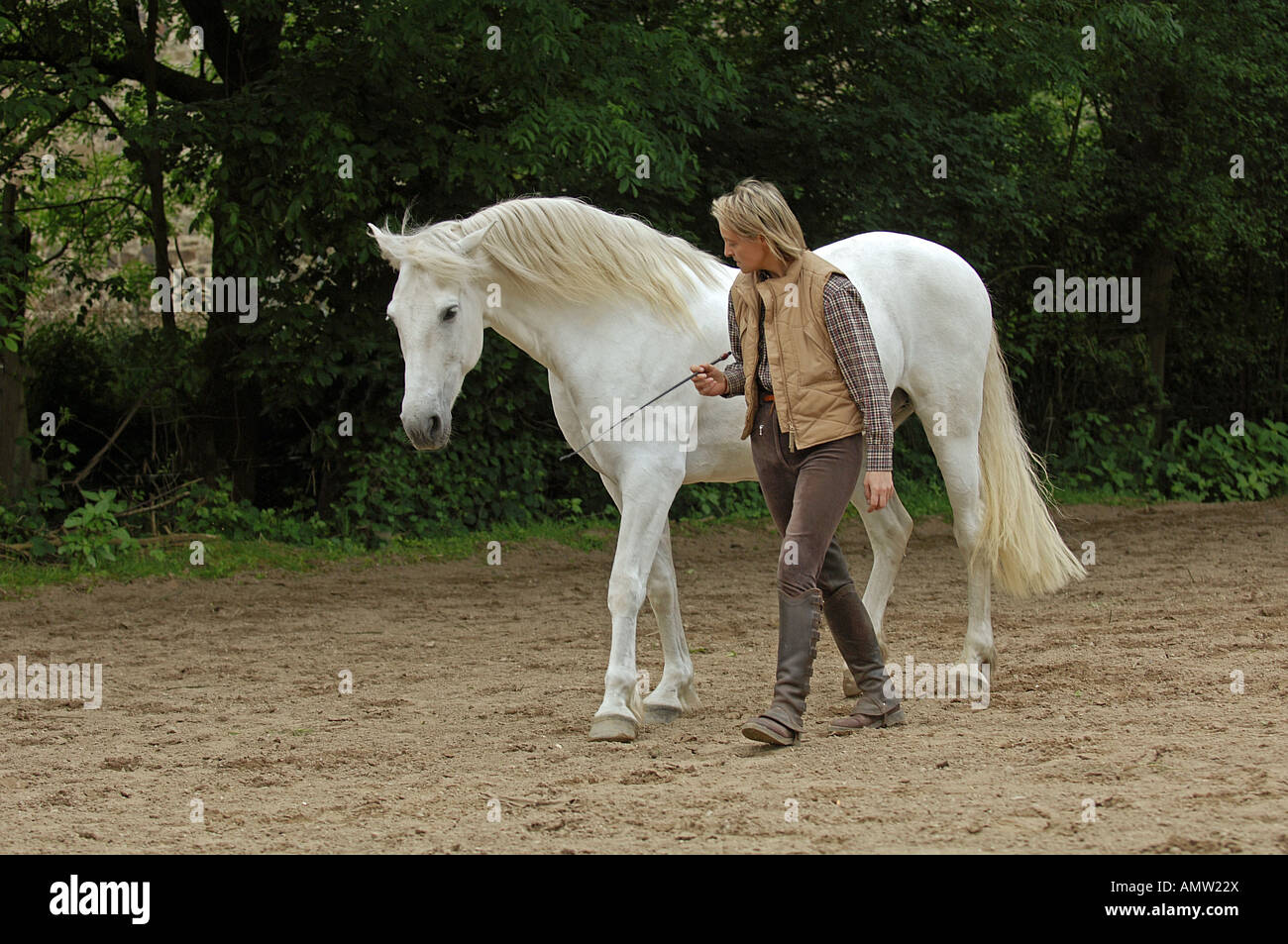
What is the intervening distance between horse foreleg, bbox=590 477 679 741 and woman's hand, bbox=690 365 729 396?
458 mm

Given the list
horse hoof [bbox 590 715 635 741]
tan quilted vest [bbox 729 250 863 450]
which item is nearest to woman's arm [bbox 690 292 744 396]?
tan quilted vest [bbox 729 250 863 450]

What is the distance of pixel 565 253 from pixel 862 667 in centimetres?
185

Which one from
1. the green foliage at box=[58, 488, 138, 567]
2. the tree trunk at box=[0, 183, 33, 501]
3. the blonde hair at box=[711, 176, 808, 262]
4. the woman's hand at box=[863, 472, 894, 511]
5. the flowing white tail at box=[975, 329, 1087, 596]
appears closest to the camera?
the woman's hand at box=[863, 472, 894, 511]

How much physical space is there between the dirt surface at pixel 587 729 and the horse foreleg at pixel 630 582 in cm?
20

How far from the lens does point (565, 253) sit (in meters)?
4.85

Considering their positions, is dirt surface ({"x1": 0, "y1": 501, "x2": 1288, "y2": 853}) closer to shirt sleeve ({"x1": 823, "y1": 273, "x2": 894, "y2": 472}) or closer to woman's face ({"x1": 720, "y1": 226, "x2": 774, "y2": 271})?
shirt sleeve ({"x1": 823, "y1": 273, "x2": 894, "y2": 472})

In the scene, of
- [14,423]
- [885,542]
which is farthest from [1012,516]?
[14,423]

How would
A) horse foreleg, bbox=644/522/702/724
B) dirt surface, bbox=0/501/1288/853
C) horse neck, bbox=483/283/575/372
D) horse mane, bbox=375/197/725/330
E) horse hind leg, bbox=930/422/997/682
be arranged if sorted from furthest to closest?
horse hind leg, bbox=930/422/997/682, horse foreleg, bbox=644/522/702/724, horse neck, bbox=483/283/575/372, horse mane, bbox=375/197/725/330, dirt surface, bbox=0/501/1288/853

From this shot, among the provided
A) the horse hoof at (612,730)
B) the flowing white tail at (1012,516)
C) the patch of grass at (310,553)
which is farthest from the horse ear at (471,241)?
the patch of grass at (310,553)

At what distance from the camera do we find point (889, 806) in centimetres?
352

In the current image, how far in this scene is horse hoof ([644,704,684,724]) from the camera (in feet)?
16.4

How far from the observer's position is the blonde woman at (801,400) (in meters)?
4.21

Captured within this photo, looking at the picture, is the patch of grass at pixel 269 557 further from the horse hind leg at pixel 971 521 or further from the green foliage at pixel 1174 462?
the green foliage at pixel 1174 462
